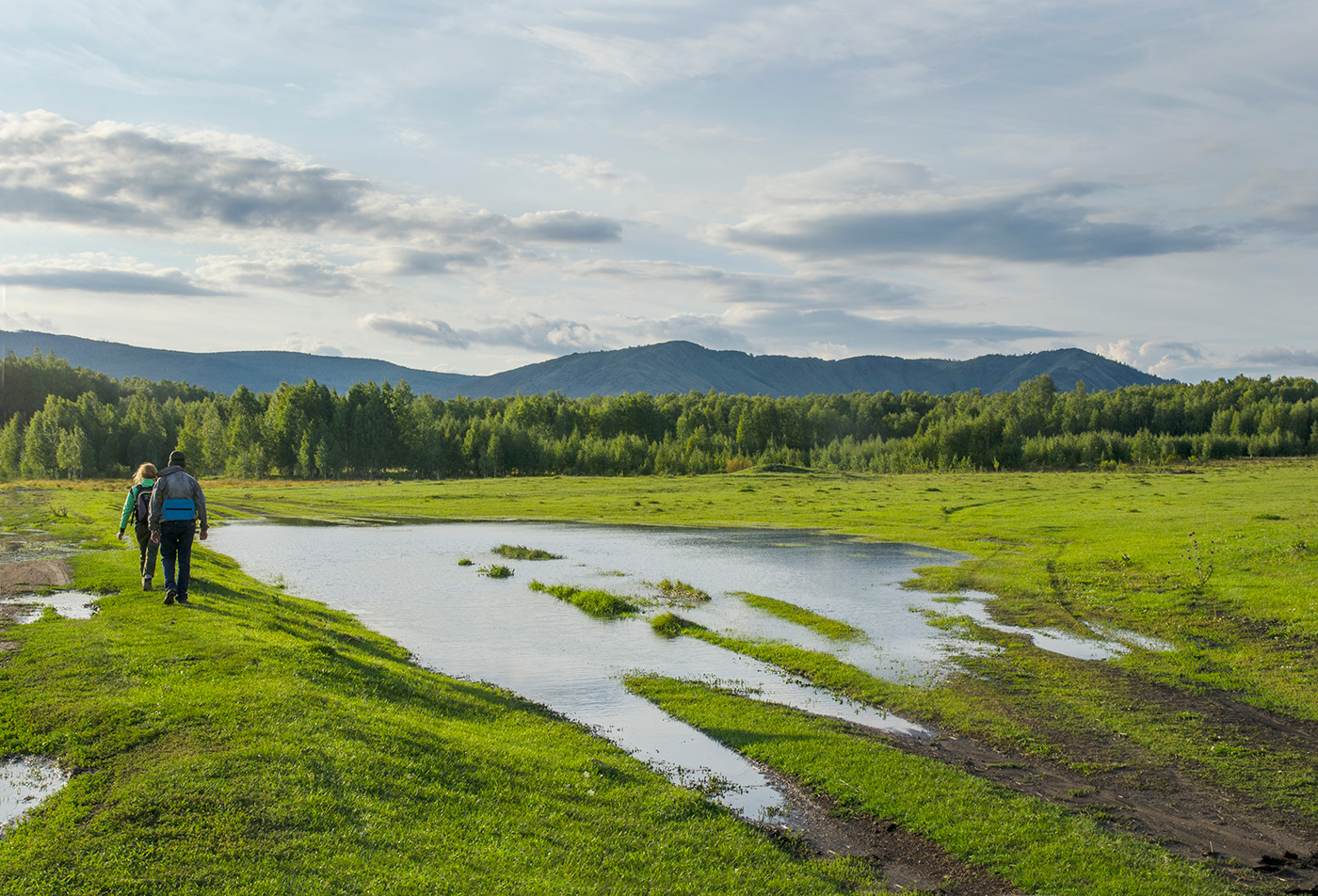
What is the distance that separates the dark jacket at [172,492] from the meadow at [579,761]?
275 cm

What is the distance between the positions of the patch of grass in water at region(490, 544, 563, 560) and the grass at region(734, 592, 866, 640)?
664 inches

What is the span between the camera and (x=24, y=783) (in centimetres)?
1142

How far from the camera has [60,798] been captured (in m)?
10.7

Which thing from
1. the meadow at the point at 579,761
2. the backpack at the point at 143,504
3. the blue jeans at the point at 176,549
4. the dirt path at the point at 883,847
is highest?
the backpack at the point at 143,504

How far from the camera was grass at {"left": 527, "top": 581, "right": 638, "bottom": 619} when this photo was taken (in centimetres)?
3341

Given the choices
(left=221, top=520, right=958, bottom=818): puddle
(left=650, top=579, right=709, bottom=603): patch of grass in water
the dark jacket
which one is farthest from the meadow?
(left=650, top=579, right=709, bottom=603): patch of grass in water

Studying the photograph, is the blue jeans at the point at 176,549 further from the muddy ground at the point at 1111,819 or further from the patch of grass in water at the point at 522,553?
the patch of grass in water at the point at 522,553

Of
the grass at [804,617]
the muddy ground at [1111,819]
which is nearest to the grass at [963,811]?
the muddy ground at [1111,819]

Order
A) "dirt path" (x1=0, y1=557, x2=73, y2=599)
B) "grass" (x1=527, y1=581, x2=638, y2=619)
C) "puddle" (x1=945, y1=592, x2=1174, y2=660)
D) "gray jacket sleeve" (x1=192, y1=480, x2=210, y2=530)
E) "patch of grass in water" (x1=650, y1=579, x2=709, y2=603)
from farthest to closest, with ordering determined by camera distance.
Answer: "patch of grass in water" (x1=650, y1=579, x2=709, y2=603), "grass" (x1=527, y1=581, x2=638, y2=619), "puddle" (x1=945, y1=592, x2=1174, y2=660), "dirt path" (x1=0, y1=557, x2=73, y2=599), "gray jacket sleeve" (x1=192, y1=480, x2=210, y2=530)

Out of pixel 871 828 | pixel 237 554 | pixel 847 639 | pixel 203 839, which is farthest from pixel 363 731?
pixel 237 554

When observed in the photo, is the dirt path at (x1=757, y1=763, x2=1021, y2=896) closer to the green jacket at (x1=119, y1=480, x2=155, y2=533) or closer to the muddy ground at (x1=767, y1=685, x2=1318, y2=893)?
the muddy ground at (x1=767, y1=685, x2=1318, y2=893)

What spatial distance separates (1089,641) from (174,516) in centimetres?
3064

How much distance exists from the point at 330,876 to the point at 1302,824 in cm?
1620

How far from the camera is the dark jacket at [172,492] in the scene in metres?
22.4
